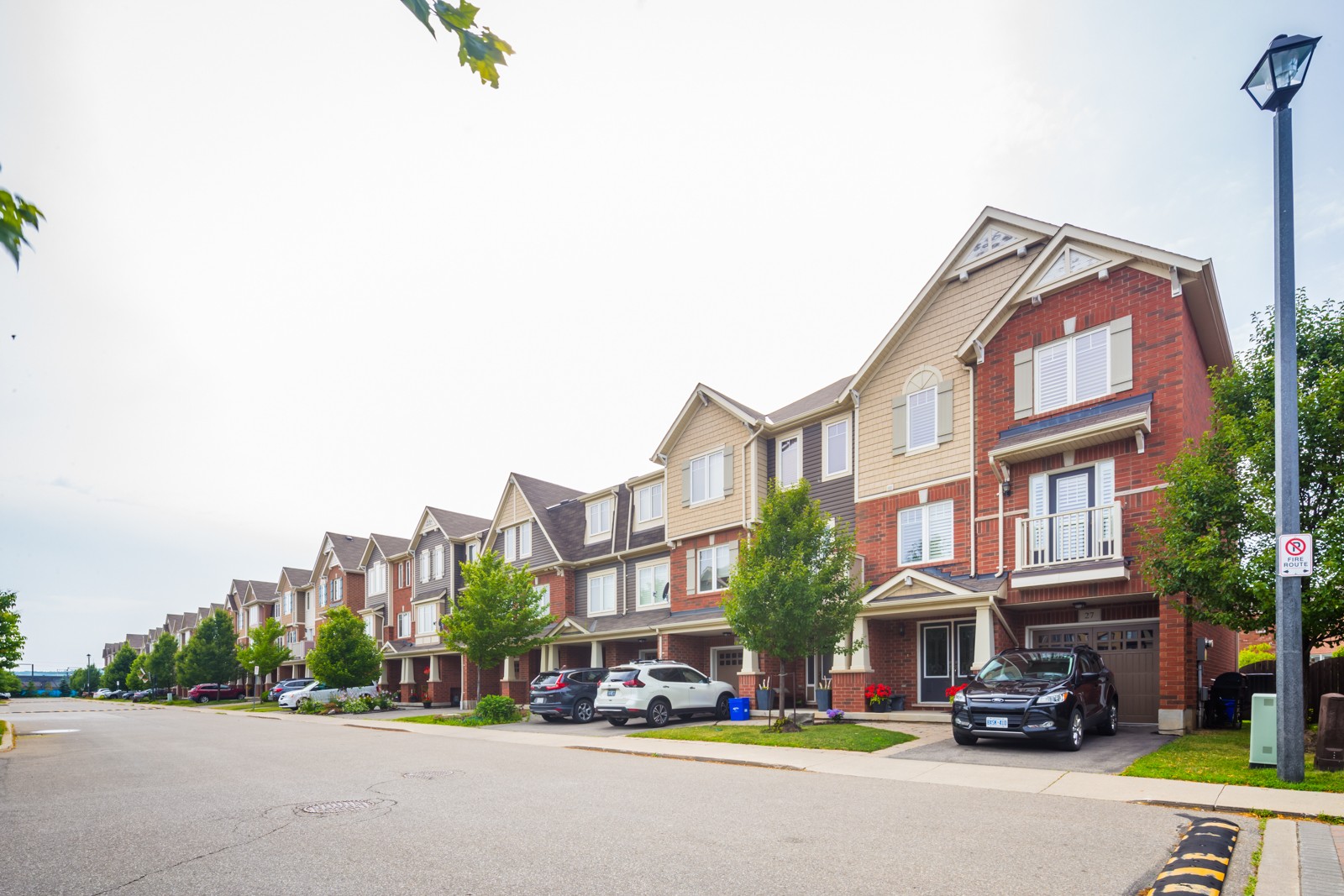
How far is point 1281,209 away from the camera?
38.1 feet

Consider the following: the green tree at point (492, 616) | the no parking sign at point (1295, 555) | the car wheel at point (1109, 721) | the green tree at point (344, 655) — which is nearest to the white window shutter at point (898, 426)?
the car wheel at point (1109, 721)

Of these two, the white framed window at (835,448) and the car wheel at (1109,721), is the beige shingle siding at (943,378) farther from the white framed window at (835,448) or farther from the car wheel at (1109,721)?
the car wheel at (1109,721)

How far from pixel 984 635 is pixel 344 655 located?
3036cm

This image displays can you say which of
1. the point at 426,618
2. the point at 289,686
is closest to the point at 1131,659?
the point at 426,618

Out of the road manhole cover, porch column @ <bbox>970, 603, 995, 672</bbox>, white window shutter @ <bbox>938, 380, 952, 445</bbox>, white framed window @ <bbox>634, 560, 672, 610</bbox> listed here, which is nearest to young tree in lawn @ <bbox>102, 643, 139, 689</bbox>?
white framed window @ <bbox>634, 560, 672, 610</bbox>

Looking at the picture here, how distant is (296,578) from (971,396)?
6063cm

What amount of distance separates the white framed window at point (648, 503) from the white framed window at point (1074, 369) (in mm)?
16241

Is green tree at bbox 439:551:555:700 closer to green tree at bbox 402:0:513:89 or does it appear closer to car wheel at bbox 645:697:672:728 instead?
car wheel at bbox 645:697:672:728

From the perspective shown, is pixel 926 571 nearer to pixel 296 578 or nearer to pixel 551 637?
pixel 551 637

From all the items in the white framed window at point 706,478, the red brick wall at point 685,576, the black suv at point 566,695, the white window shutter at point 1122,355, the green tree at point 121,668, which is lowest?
the green tree at point 121,668

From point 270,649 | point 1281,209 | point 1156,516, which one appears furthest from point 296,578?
point 1281,209

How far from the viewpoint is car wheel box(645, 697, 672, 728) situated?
23.2 metres

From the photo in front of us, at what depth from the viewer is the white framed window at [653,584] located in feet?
108

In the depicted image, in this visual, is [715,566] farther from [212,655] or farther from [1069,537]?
[212,655]
